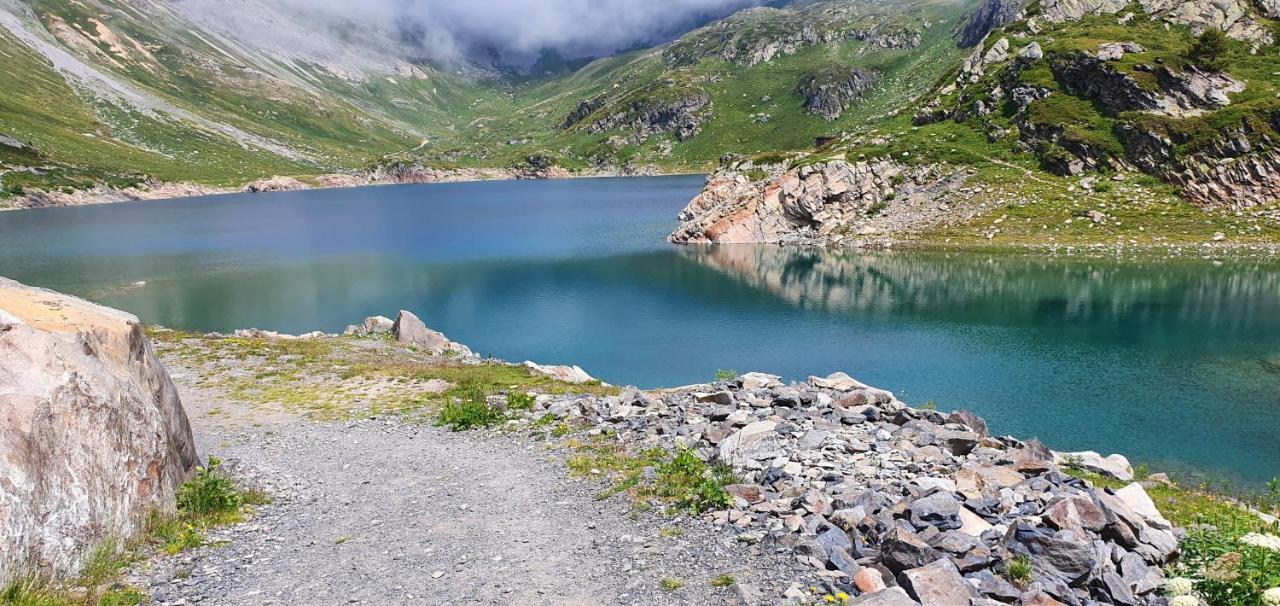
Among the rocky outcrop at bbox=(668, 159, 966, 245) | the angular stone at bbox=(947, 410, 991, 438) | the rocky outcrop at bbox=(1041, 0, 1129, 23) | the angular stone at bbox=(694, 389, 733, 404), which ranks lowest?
the angular stone at bbox=(947, 410, 991, 438)

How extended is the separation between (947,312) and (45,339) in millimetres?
60548

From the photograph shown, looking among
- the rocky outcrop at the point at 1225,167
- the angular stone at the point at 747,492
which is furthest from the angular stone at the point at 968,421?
the rocky outcrop at the point at 1225,167

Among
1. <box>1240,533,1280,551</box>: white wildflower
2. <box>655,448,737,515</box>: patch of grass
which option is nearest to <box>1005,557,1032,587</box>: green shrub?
<box>1240,533,1280,551</box>: white wildflower

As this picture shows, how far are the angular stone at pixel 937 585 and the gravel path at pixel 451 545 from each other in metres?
1.85

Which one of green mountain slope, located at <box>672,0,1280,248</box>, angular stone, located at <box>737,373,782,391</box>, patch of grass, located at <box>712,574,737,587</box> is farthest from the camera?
green mountain slope, located at <box>672,0,1280,248</box>

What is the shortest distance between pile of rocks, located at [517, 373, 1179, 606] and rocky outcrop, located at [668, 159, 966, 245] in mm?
79907

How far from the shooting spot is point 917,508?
12.5 metres

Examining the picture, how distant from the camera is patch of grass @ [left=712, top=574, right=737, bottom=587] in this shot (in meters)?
11.3

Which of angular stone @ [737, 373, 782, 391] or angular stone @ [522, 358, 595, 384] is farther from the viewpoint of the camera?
angular stone @ [522, 358, 595, 384]

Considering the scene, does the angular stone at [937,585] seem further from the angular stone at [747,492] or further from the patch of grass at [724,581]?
the angular stone at [747,492]

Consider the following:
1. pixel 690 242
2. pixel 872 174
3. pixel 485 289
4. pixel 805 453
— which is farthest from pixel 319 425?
pixel 872 174

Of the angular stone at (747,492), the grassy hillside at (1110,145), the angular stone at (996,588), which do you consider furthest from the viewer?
the grassy hillside at (1110,145)

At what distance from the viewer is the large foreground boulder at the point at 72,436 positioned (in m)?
10.6

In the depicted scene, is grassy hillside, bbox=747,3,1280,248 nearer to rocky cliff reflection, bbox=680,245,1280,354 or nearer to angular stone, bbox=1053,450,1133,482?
rocky cliff reflection, bbox=680,245,1280,354
